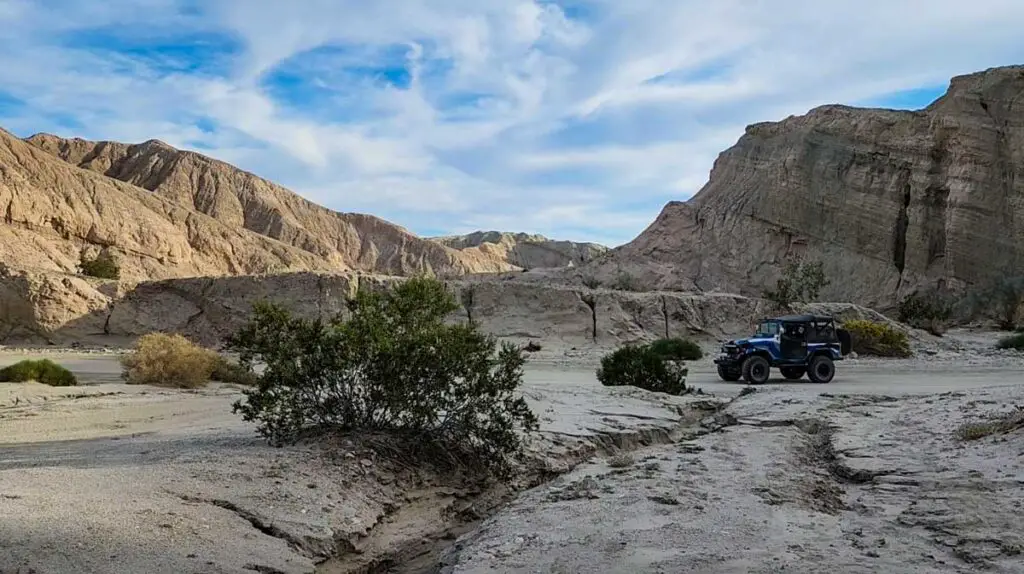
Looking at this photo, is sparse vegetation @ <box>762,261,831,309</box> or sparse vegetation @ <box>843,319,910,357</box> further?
sparse vegetation @ <box>762,261,831,309</box>

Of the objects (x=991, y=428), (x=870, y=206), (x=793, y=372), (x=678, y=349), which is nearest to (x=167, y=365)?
(x=793, y=372)

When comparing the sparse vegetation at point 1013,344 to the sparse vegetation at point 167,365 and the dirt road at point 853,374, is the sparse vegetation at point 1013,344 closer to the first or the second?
the dirt road at point 853,374

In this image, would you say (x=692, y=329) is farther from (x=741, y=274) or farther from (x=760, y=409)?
(x=741, y=274)

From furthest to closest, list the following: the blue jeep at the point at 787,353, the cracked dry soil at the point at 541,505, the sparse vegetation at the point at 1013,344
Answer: the sparse vegetation at the point at 1013,344 → the blue jeep at the point at 787,353 → the cracked dry soil at the point at 541,505

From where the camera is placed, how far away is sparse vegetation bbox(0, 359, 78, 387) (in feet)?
59.0

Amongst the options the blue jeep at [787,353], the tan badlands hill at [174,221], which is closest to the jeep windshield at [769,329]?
the blue jeep at [787,353]

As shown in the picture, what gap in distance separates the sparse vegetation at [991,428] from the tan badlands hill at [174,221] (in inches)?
1523

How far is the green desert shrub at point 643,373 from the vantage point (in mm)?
17438

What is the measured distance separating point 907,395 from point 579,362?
38.6 feet

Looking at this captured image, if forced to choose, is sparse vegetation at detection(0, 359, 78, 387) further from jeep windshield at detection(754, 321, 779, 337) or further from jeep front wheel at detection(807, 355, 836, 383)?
jeep front wheel at detection(807, 355, 836, 383)

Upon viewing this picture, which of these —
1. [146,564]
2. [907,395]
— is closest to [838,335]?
[907,395]

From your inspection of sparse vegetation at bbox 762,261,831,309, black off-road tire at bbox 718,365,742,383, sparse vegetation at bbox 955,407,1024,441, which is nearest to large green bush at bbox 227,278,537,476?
sparse vegetation at bbox 955,407,1024,441

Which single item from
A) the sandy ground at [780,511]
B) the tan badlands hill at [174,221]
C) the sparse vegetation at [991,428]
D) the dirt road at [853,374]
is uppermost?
the tan badlands hill at [174,221]

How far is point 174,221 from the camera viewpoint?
6444 cm
